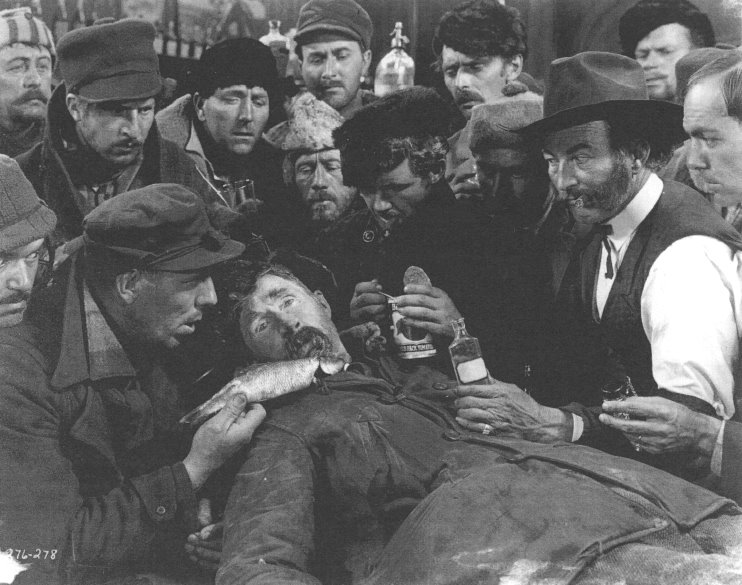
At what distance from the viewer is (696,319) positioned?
3570mm

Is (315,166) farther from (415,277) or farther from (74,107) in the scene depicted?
(74,107)

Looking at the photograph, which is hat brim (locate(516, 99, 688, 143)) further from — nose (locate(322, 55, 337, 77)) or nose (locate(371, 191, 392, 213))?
A: nose (locate(322, 55, 337, 77))

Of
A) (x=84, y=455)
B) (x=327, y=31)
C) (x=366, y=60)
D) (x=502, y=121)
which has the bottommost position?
(x=84, y=455)

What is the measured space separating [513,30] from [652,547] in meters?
2.15

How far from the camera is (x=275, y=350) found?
12.5 ft

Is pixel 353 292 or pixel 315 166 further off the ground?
pixel 315 166

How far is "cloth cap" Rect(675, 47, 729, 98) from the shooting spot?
376 cm

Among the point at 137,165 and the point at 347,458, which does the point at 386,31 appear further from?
the point at 347,458

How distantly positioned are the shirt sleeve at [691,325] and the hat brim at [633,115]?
17.5 inches

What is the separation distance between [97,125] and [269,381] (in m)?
1.23

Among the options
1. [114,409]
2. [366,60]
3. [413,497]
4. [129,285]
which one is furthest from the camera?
[366,60]

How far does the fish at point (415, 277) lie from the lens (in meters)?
3.83

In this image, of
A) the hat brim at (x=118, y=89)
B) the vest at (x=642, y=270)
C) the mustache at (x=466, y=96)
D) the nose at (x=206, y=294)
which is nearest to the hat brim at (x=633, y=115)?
the vest at (x=642, y=270)

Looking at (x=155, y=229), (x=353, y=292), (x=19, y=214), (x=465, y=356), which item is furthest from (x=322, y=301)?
(x=19, y=214)
